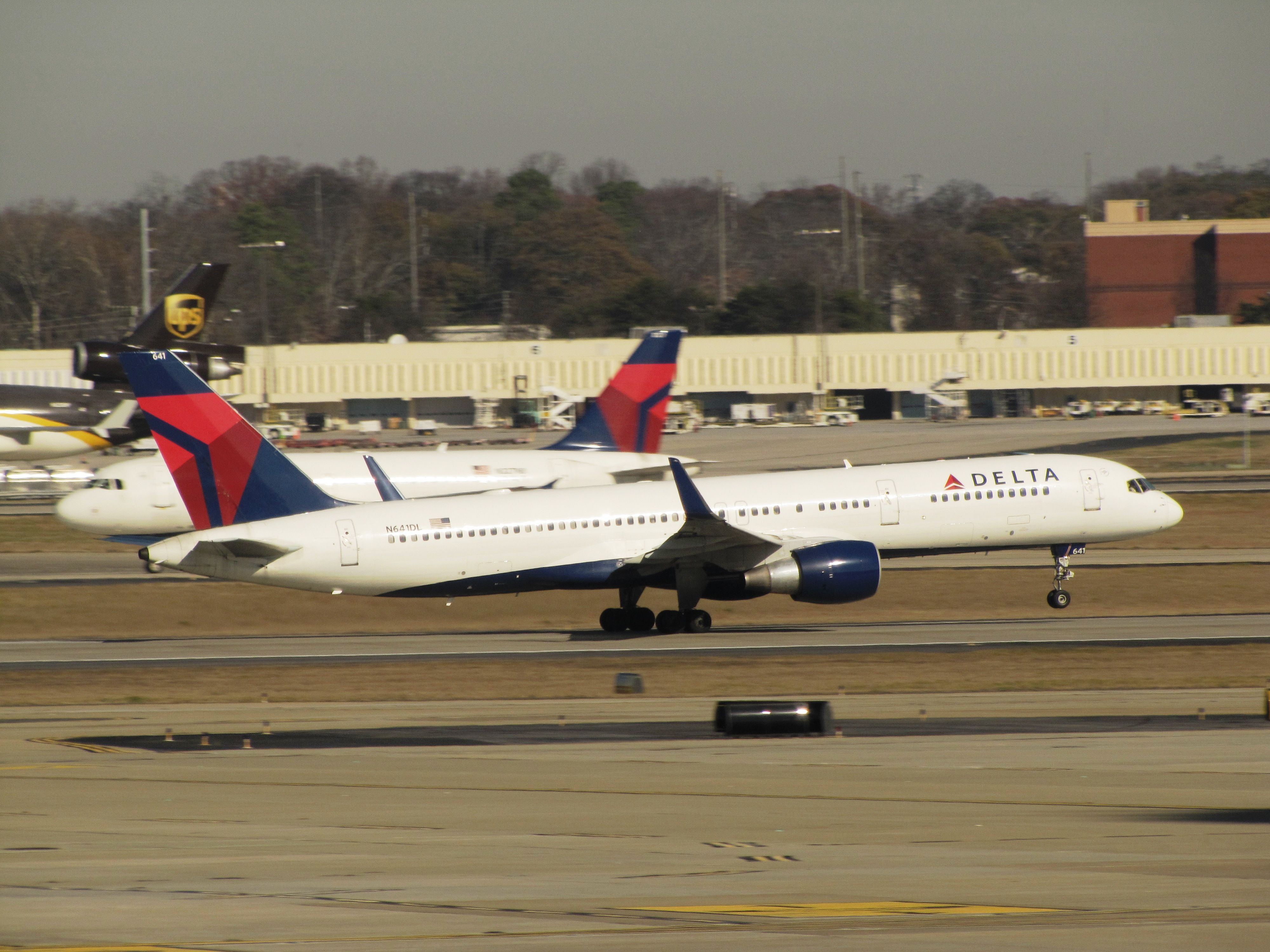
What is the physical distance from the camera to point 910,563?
151 feet

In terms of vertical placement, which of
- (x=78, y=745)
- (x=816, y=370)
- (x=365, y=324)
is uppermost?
(x=365, y=324)

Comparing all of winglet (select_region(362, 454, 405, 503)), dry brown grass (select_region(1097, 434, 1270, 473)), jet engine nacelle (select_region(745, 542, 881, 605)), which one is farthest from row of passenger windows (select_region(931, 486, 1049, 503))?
dry brown grass (select_region(1097, 434, 1270, 473))

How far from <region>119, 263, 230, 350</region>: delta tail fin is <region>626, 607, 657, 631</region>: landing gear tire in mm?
31413

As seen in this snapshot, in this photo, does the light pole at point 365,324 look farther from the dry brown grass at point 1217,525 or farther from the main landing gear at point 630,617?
the main landing gear at point 630,617

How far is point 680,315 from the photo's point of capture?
5453 inches

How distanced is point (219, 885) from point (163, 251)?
Result: 151797mm

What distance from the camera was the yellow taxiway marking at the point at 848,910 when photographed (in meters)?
13.1

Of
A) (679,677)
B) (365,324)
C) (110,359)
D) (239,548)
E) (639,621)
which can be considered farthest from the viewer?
(365,324)

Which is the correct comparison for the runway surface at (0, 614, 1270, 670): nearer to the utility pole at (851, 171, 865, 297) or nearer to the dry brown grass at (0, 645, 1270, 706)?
the dry brown grass at (0, 645, 1270, 706)

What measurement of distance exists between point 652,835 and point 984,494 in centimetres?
2282

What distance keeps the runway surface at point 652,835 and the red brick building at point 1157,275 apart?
13655 centimetres

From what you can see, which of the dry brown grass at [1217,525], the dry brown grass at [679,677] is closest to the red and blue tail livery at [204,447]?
the dry brown grass at [679,677]

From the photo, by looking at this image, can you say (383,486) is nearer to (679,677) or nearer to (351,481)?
(351,481)

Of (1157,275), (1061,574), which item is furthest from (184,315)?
(1157,275)
